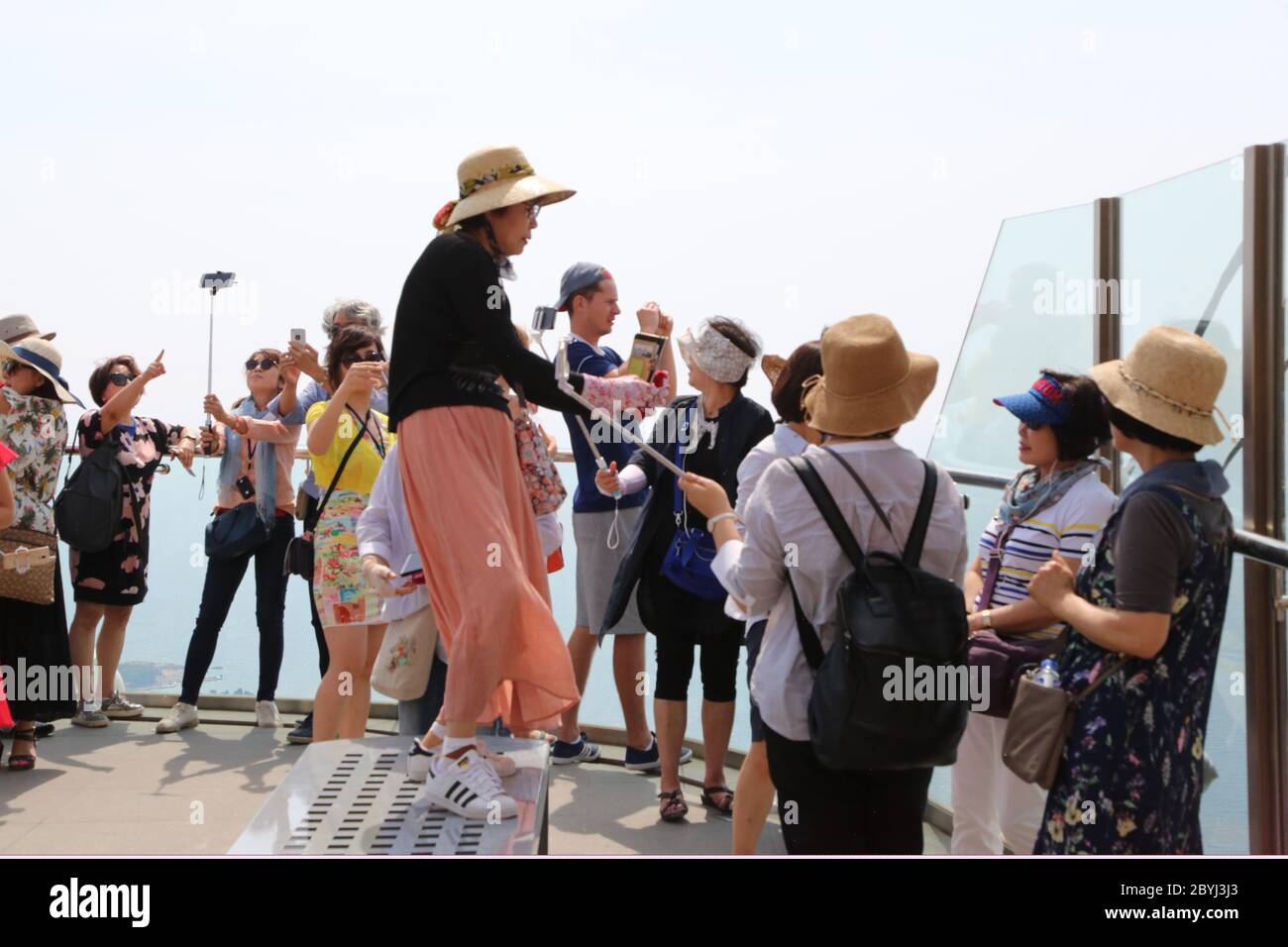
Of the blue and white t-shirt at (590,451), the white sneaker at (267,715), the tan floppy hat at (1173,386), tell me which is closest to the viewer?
the tan floppy hat at (1173,386)

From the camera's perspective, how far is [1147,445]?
2.70m

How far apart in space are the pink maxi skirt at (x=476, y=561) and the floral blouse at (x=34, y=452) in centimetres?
285

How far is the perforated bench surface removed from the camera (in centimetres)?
277

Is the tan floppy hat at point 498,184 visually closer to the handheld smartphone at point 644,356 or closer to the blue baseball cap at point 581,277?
the handheld smartphone at point 644,356

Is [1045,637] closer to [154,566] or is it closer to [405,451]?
[405,451]

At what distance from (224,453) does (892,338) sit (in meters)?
4.06

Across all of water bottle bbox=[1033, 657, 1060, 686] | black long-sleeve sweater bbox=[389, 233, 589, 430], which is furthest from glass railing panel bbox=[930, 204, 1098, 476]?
black long-sleeve sweater bbox=[389, 233, 589, 430]

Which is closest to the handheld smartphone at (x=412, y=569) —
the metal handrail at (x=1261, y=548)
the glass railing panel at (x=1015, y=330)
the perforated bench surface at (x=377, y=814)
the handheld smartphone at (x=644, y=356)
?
the perforated bench surface at (x=377, y=814)

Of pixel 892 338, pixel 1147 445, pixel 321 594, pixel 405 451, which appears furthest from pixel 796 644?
pixel 321 594

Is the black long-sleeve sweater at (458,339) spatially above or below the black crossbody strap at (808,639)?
above

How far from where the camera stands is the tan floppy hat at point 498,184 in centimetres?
313

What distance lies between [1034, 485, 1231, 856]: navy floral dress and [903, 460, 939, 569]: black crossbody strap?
0.37 meters
